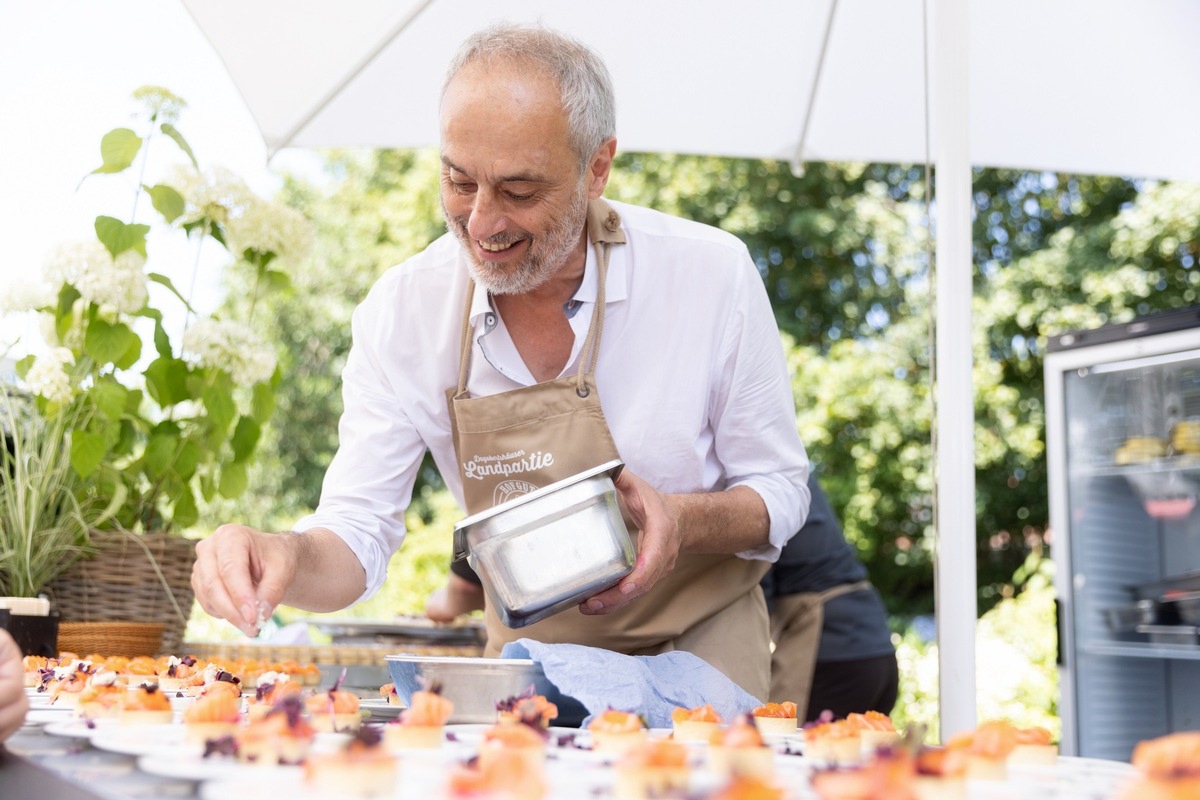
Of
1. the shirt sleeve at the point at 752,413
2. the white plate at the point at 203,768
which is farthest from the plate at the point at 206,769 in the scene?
the shirt sleeve at the point at 752,413

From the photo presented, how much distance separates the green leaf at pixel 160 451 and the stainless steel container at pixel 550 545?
145cm

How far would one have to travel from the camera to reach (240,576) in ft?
4.73

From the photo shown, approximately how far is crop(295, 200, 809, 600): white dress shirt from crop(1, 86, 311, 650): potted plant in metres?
0.66

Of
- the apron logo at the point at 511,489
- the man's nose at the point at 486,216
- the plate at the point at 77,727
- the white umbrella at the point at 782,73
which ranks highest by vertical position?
the white umbrella at the point at 782,73

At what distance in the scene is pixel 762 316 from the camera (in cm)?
218

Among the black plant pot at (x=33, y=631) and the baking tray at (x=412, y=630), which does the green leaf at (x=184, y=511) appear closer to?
the baking tray at (x=412, y=630)

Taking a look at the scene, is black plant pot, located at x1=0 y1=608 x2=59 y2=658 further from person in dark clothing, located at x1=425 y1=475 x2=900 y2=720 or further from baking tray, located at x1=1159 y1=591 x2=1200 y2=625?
baking tray, located at x1=1159 y1=591 x2=1200 y2=625

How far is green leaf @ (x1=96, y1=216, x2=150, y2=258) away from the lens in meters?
2.57

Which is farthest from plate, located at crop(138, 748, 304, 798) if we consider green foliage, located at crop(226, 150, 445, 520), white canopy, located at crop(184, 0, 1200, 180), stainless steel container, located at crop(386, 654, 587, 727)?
green foliage, located at crop(226, 150, 445, 520)

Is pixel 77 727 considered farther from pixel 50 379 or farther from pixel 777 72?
pixel 777 72

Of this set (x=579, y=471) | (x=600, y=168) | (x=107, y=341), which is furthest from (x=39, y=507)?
(x=600, y=168)

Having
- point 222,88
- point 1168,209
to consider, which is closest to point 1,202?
point 222,88

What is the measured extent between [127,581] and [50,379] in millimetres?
461

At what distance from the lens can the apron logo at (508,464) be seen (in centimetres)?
198
